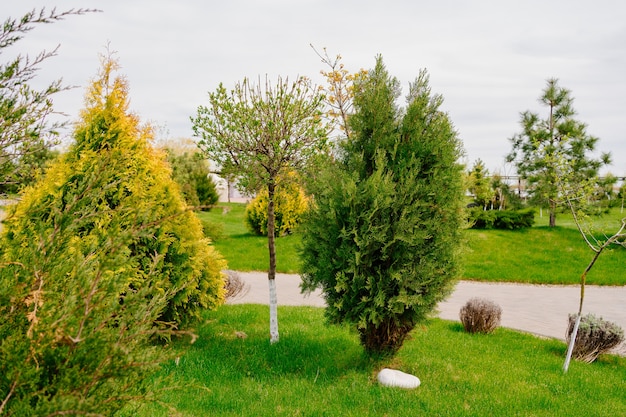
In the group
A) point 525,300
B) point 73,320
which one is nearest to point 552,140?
point 525,300

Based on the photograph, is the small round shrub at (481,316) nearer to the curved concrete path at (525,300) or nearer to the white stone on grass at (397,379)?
the curved concrete path at (525,300)

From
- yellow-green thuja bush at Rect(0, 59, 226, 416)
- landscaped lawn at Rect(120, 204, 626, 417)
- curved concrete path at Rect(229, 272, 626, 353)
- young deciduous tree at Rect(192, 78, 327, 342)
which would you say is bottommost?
curved concrete path at Rect(229, 272, 626, 353)

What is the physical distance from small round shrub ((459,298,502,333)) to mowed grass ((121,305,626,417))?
260 millimetres

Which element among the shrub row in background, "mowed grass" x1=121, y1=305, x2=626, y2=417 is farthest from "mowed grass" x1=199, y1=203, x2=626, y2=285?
"mowed grass" x1=121, y1=305, x2=626, y2=417

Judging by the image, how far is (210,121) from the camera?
8.12 m

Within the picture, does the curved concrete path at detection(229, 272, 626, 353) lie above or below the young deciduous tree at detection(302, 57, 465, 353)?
below

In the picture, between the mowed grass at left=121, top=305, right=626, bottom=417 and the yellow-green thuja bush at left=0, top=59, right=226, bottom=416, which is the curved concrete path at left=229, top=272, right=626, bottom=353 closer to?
the mowed grass at left=121, top=305, right=626, bottom=417

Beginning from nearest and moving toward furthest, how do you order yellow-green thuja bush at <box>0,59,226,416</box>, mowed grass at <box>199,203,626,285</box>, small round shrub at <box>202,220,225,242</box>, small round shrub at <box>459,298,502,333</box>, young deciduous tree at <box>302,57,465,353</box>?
yellow-green thuja bush at <box>0,59,226,416</box>, young deciduous tree at <box>302,57,465,353</box>, small round shrub at <box>459,298,502,333</box>, mowed grass at <box>199,203,626,285</box>, small round shrub at <box>202,220,225,242</box>

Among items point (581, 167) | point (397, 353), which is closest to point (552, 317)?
point (397, 353)

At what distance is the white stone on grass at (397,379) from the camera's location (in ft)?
21.1

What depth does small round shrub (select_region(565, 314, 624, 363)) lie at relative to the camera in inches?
339

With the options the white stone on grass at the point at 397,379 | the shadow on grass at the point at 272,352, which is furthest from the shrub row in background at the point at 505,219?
the white stone on grass at the point at 397,379

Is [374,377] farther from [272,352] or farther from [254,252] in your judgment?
[254,252]

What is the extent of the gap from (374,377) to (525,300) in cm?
829
